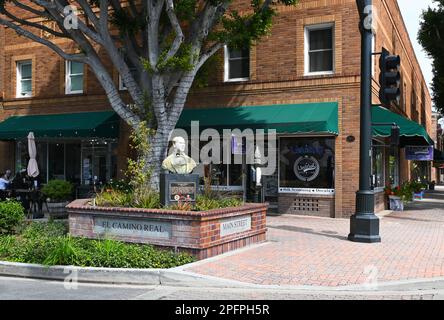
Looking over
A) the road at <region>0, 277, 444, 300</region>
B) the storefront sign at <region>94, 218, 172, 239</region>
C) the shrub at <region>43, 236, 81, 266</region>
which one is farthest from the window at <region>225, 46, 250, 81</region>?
the road at <region>0, 277, 444, 300</region>

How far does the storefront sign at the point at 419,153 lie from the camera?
22.1m

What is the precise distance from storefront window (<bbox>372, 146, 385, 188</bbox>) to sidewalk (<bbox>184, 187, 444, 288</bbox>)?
5425 millimetres

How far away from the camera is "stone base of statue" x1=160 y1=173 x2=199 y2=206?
9500 millimetres

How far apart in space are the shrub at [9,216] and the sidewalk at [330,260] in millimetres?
5052

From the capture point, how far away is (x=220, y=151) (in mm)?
18234

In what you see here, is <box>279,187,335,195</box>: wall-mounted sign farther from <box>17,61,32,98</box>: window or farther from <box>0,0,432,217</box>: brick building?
<box>17,61,32,98</box>: window

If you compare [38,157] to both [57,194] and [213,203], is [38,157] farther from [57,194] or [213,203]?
[213,203]

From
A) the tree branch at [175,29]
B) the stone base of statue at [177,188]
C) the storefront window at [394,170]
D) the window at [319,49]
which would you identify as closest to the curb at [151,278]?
the stone base of statue at [177,188]

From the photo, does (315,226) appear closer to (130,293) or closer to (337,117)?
(337,117)

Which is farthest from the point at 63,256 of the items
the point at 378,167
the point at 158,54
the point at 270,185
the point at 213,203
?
the point at 378,167

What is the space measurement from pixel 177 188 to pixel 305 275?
319cm

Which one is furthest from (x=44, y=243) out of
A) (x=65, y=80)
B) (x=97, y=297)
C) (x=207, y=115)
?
(x=65, y=80)

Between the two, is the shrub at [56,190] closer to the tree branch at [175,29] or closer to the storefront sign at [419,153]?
the tree branch at [175,29]

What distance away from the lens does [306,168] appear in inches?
664
